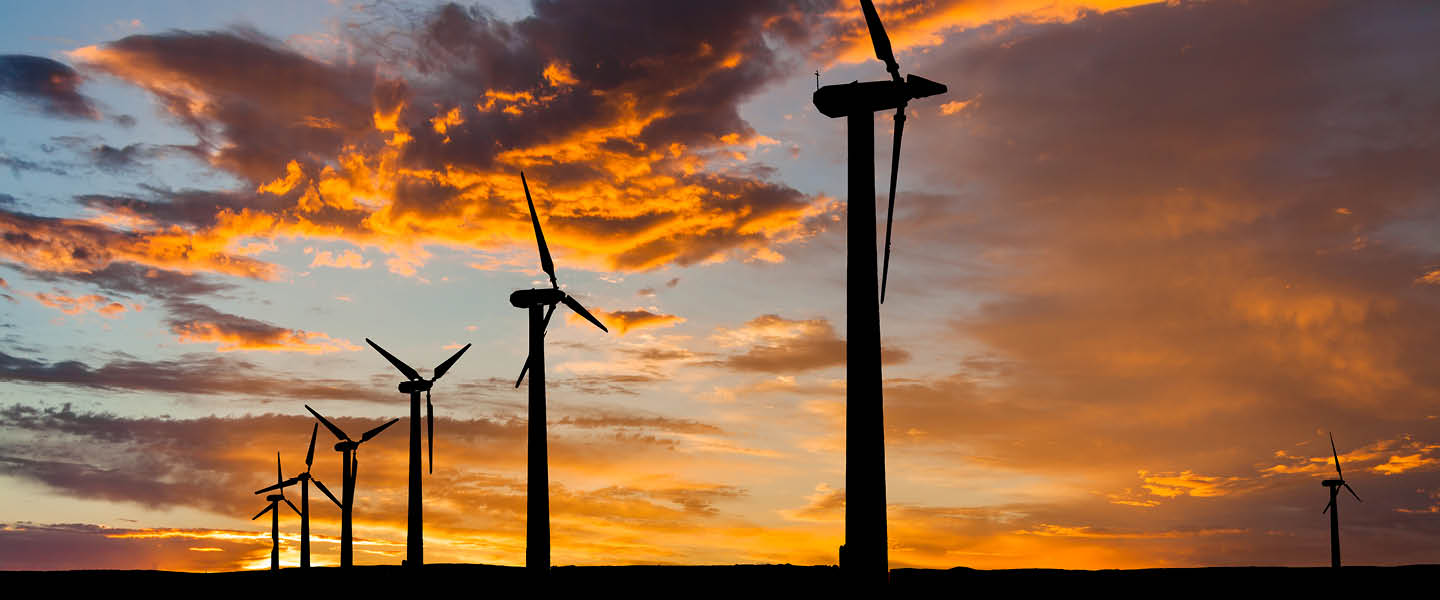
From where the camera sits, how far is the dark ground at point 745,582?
259ft

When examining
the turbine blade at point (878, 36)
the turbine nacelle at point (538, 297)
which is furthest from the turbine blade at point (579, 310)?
the turbine blade at point (878, 36)

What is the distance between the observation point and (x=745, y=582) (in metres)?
93.5

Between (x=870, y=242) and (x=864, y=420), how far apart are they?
548 cm

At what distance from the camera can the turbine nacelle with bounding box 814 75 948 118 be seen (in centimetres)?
4347

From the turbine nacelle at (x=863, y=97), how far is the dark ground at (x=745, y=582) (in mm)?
36902

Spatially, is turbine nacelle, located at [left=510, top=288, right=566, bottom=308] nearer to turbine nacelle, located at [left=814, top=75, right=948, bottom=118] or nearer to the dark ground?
the dark ground

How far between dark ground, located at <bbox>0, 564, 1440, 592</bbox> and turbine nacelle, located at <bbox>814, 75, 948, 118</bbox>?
36902mm

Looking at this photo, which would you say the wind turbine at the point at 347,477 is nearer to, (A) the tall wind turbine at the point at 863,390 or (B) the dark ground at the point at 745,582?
(B) the dark ground at the point at 745,582

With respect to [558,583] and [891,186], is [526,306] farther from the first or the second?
[891,186]

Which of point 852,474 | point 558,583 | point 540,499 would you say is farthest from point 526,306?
point 852,474

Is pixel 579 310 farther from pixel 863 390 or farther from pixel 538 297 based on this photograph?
pixel 863 390

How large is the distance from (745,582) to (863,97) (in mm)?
56505

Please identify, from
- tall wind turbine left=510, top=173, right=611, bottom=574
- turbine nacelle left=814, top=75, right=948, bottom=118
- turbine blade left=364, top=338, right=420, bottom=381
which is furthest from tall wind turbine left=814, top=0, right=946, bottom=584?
turbine blade left=364, top=338, right=420, bottom=381

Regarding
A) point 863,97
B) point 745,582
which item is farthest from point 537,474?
point 863,97
